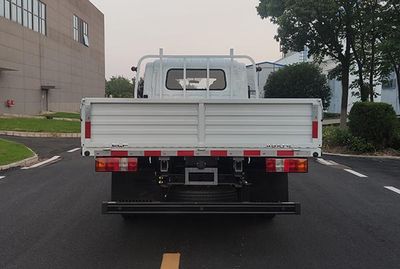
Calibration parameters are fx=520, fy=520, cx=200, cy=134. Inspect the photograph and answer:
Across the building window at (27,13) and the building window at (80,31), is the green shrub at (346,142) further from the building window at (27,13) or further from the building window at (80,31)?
the building window at (80,31)

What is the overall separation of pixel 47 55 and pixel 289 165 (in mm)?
42345

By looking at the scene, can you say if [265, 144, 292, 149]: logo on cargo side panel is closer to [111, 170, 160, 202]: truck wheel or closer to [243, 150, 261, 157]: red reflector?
[243, 150, 261, 157]: red reflector

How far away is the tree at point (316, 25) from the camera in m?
24.1

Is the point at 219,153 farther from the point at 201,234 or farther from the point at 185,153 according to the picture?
the point at 201,234

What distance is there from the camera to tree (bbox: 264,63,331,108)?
174 ft

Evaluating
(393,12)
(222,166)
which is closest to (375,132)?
(393,12)

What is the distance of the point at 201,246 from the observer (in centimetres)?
577

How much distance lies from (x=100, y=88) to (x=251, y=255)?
6234cm

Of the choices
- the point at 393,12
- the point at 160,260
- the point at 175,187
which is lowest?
the point at 160,260

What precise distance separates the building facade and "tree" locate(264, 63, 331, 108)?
797 inches

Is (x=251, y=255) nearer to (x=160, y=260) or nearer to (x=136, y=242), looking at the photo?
(x=160, y=260)

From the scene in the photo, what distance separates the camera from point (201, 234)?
6312 millimetres

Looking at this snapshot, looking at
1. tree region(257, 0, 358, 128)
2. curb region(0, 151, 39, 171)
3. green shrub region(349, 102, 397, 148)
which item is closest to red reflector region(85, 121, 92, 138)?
curb region(0, 151, 39, 171)

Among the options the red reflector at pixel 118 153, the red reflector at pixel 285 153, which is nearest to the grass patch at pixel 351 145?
the red reflector at pixel 285 153
